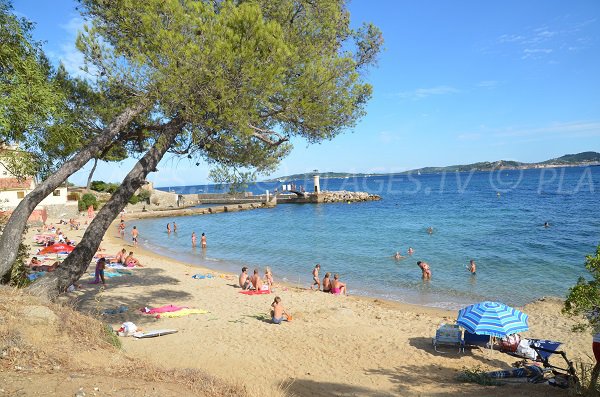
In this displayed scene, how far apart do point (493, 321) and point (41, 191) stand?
908 cm

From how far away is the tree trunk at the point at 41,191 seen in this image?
285 inches

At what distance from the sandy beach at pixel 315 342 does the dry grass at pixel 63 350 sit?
107 cm

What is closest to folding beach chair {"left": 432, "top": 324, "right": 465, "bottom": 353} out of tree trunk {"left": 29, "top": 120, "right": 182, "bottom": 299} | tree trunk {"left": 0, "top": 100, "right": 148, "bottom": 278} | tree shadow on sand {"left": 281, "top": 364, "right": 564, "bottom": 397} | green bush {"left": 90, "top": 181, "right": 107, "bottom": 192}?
tree shadow on sand {"left": 281, "top": 364, "right": 564, "bottom": 397}

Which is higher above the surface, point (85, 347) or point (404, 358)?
point (85, 347)

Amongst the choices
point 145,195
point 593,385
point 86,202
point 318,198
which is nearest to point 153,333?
point 593,385

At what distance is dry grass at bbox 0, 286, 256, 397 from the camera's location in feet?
16.5

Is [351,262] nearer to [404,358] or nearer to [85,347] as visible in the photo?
[404,358]

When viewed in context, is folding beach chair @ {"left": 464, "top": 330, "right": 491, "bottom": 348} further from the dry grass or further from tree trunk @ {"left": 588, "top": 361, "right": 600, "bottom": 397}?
the dry grass

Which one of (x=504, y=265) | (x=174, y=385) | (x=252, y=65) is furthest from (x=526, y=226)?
(x=174, y=385)

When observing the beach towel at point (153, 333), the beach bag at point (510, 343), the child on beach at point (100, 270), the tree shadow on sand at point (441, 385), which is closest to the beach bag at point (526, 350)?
the beach bag at point (510, 343)

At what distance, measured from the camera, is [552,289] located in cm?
1695

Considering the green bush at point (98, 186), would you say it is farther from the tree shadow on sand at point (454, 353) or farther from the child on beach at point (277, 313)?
the tree shadow on sand at point (454, 353)

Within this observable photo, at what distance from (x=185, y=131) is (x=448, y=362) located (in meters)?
7.22

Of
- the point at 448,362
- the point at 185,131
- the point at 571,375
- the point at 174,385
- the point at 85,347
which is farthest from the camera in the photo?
the point at 448,362
